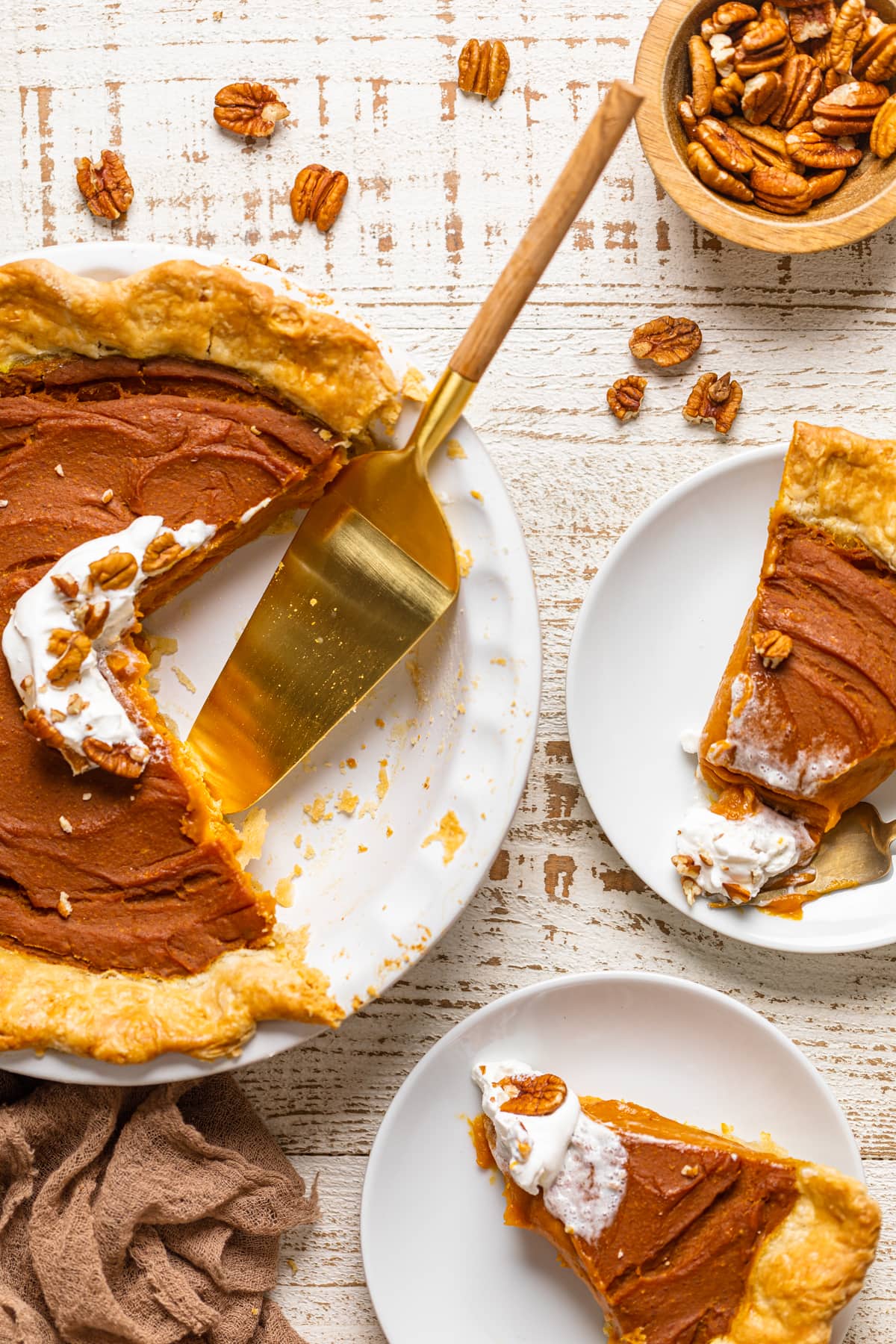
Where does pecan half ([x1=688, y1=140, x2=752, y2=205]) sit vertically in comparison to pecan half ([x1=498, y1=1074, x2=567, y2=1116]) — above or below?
above

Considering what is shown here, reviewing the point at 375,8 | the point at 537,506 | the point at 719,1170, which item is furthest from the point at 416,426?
the point at 719,1170

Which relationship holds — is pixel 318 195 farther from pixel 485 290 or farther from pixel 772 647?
pixel 772 647

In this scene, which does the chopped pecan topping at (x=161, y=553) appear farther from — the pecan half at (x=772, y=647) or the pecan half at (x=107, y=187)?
the pecan half at (x=772, y=647)

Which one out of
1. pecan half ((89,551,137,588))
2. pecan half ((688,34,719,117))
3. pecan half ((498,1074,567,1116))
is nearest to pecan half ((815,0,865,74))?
pecan half ((688,34,719,117))

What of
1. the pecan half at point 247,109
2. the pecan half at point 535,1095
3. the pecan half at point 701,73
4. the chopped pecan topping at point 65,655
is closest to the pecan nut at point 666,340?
the pecan half at point 701,73

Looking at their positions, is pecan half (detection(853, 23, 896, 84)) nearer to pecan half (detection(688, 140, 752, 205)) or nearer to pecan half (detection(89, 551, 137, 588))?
pecan half (detection(688, 140, 752, 205))

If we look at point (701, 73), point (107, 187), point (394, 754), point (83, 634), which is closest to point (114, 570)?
point (83, 634)
